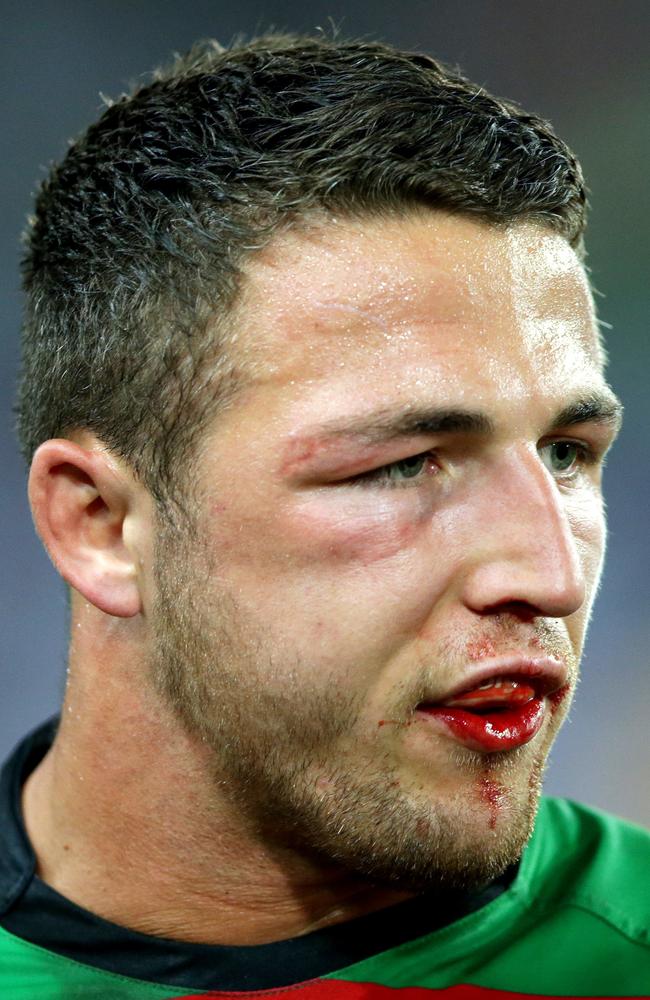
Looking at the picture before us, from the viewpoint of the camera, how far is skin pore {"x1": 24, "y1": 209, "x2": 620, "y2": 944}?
1766 millimetres

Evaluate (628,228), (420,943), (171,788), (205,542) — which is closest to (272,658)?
(205,542)

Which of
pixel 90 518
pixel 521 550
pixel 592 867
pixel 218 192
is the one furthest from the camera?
pixel 592 867

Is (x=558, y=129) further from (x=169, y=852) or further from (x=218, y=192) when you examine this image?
(x=169, y=852)

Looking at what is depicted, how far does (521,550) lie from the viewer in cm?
174

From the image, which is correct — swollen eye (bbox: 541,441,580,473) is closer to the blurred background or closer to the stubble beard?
the stubble beard

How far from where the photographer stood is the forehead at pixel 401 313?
179 cm

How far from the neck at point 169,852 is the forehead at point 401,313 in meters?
0.58

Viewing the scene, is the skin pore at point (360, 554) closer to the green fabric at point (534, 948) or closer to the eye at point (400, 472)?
the eye at point (400, 472)

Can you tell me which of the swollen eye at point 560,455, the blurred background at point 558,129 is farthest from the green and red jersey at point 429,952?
the blurred background at point 558,129

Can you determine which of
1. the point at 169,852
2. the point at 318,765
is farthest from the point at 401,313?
the point at 169,852

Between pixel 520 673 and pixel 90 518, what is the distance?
0.73 metres

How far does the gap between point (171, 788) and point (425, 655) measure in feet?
1.70

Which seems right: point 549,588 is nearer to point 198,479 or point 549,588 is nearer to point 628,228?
point 198,479

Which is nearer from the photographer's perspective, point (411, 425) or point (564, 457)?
point (411, 425)
